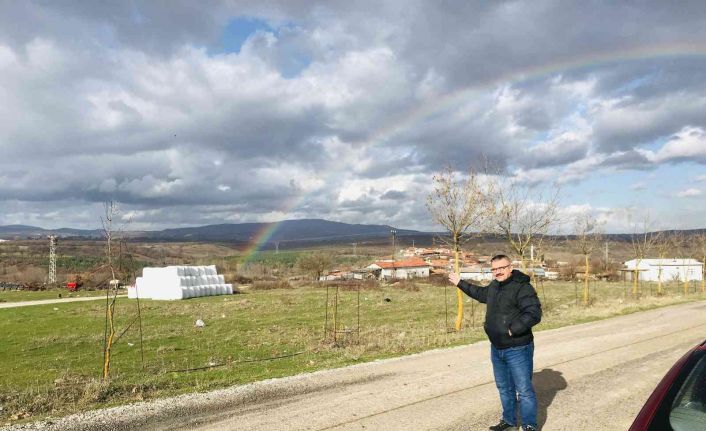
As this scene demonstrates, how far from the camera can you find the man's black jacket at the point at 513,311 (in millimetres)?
5504

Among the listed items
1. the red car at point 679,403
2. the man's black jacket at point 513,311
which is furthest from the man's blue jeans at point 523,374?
the red car at point 679,403

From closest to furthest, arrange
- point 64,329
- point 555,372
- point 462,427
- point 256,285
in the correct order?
point 462,427, point 555,372, point 64,329, point 256,285

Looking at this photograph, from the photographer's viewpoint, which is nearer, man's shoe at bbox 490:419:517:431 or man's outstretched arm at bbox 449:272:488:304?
man's shoe at bbox 490:419:517:431

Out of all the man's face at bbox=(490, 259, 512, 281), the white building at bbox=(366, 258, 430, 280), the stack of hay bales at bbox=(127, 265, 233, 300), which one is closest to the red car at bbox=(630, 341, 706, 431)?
the man's face at bbox=(490, 259, 512, 281)

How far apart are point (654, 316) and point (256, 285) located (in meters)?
51.1

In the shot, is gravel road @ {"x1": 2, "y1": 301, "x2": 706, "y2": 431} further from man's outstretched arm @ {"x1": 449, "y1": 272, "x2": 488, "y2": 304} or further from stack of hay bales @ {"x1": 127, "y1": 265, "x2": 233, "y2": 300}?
stack of hay bales @ {"x1": 127, "y1": 265, "x2": 233, "y2": 300}

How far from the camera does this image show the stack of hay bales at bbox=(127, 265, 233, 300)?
49.9 metres

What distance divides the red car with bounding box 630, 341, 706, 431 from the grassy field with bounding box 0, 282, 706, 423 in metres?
7.68

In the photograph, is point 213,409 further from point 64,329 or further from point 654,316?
point 64,329

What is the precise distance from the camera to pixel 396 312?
31750 mm

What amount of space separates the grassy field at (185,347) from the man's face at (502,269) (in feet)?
19.9

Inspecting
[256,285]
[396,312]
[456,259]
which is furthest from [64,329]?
[256,285]

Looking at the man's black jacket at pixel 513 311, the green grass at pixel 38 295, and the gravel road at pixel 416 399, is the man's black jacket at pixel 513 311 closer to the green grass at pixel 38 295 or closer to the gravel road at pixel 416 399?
the gravel road at pixel 416 399

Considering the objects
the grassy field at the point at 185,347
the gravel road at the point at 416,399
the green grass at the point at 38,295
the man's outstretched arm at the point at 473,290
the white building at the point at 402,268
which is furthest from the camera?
the white building at the point at 402,268
